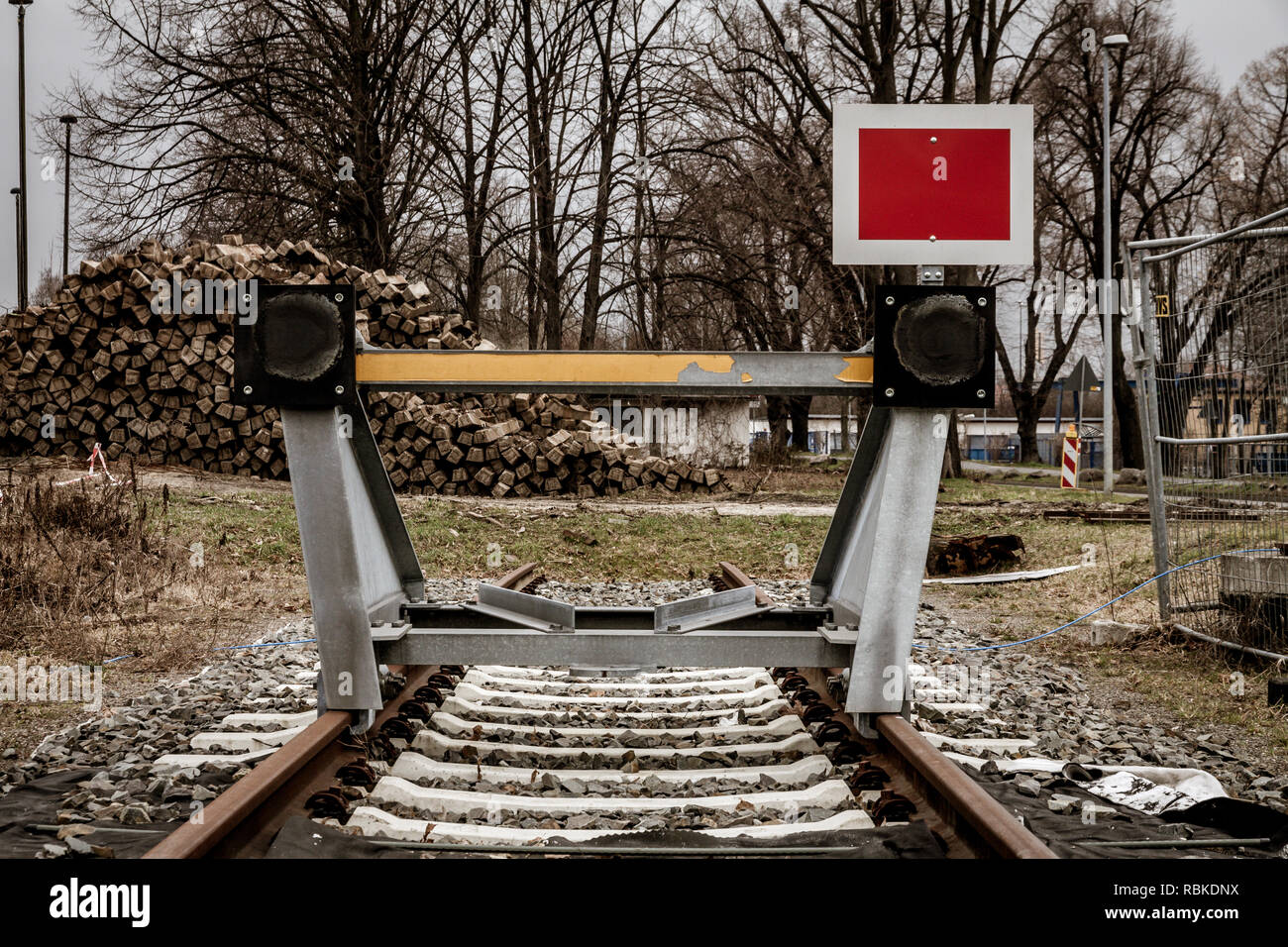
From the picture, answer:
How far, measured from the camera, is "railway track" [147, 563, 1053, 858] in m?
2.45

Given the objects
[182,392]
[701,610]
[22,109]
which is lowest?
[701,610]

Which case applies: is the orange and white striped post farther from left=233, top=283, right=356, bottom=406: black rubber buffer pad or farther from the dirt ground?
left=233, top=283, right=356, bottom=406: black rubber buffer pad

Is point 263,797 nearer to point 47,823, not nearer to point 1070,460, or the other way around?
point 47,823

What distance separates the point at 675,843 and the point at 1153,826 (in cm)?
138

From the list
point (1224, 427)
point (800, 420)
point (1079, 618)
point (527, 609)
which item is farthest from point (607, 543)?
point (800, 420)

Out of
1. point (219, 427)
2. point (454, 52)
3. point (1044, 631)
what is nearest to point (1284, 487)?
point (1044, 631)

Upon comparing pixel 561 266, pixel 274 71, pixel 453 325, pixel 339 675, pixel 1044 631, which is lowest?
pixel 1044 631

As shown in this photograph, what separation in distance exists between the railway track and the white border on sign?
4.60ft

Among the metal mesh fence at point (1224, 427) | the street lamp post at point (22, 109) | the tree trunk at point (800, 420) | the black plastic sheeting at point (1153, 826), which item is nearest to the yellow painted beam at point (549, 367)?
the black plastic sheeting at point (1153, 826)

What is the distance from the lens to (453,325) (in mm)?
17078

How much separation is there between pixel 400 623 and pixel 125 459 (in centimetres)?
1278

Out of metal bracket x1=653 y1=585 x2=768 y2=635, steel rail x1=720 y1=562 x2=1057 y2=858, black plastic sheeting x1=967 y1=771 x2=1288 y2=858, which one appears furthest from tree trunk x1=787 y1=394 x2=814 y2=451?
black plastic sheeting x1=967 y1=771 x2=1288 y2=858

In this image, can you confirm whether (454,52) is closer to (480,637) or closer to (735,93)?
(735,93)

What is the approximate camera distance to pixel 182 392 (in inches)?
593
